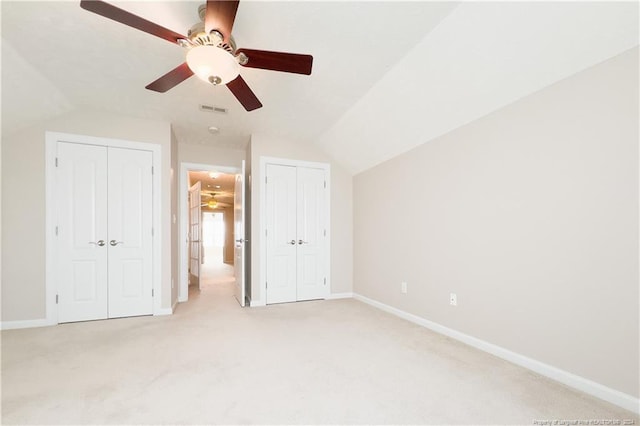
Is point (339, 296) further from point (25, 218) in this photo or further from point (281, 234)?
point (25, 218)

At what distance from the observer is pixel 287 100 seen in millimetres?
3209

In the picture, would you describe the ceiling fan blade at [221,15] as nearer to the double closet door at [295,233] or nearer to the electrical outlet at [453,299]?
the double closet door at [295,233]

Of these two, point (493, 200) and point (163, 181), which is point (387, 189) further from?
point (163, 181)

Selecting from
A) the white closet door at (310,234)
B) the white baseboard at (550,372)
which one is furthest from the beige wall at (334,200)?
the white baseboard at (550,372)

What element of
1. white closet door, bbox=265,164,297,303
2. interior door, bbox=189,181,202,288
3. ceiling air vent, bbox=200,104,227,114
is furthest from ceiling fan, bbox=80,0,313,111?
interior door, bbox=189,181,202,288

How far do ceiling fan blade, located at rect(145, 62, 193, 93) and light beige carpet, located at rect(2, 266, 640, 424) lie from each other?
7.39ft

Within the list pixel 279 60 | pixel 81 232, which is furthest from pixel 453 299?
pixel 81 232

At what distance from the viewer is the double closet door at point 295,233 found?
4.31m

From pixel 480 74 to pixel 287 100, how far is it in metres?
1.95

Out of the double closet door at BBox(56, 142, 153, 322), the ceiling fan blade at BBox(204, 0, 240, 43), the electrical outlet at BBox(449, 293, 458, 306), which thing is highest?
the ceiling fan blade at BBox(204, 0, 240, 43)

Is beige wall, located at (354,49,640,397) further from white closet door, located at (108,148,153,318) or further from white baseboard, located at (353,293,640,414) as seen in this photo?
white closet door, located at (108,148,153,318)

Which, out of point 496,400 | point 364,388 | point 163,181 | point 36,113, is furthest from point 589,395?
point 36,113

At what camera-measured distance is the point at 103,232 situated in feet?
11.6

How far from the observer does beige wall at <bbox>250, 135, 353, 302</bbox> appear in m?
4.25
